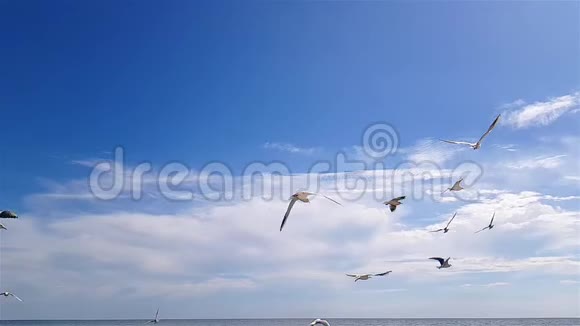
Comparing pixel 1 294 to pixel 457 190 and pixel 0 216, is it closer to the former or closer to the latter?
pixel 0 216

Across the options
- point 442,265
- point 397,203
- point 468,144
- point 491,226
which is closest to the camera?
point 397,203

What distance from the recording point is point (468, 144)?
26047 mm

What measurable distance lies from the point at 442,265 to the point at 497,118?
31.5 feet

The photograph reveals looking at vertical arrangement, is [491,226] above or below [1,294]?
above

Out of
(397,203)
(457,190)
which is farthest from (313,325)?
(457,190)

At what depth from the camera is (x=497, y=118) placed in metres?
23.6

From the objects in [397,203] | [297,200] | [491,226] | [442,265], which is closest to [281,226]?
[297,200]

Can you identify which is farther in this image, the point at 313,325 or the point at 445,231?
the point at 445,231

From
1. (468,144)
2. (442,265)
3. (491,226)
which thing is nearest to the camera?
(468,144)

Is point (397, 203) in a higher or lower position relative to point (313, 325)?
higher

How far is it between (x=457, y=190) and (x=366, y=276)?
23.6ft

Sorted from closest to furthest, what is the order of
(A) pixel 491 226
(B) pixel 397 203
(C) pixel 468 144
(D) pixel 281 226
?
(D) pixel 281 226, (B) pixel 397 203, (C) pixel 468 144, (A) pixel 491 226

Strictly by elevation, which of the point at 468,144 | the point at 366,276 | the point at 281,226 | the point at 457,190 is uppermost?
the point at 468,144

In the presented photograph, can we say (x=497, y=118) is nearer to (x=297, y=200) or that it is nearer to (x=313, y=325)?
(x=297, y=200)
